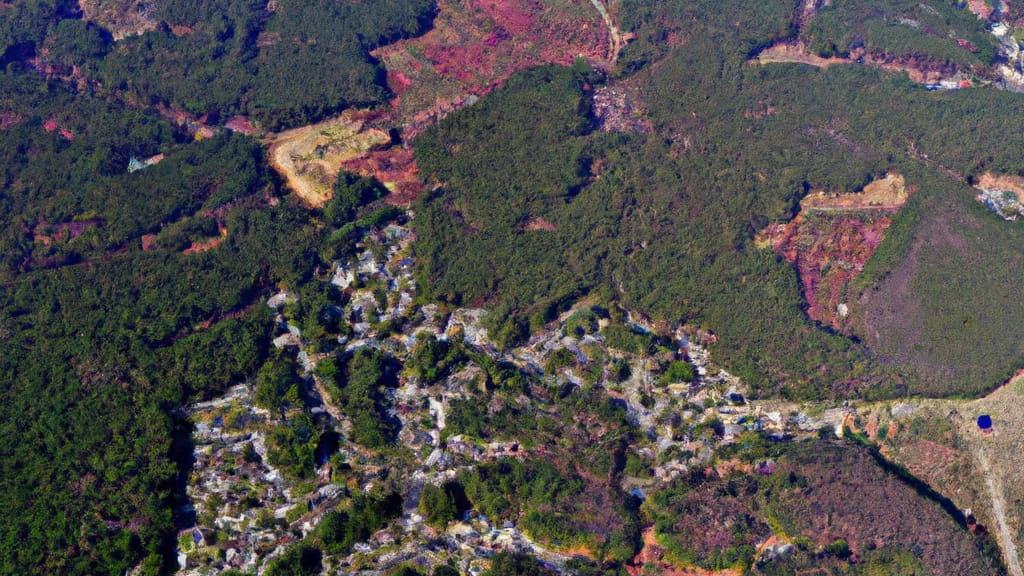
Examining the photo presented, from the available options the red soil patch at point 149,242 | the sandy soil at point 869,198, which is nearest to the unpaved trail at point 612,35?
the sandy soil at point 869,198

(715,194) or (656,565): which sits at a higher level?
(715,194)

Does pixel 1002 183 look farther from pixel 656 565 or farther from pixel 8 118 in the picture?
pixel 8 118

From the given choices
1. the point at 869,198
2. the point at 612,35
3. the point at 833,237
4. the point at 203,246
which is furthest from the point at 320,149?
the point at 869,198

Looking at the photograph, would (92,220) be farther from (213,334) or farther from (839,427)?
(839,427)

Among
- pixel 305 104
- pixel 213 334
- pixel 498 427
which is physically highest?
pixel 305 104

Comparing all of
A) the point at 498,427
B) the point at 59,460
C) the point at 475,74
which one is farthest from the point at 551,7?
the point at 59,460

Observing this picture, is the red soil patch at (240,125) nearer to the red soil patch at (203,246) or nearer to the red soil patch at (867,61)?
the red soil patch at (203,246)
